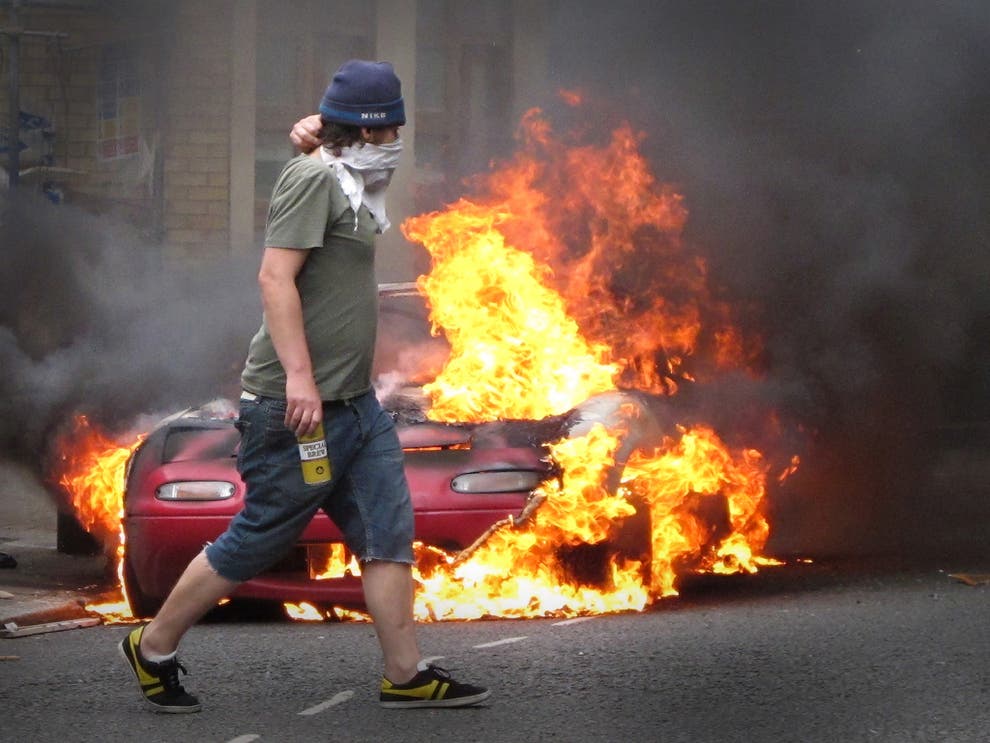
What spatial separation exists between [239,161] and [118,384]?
8.47 meters

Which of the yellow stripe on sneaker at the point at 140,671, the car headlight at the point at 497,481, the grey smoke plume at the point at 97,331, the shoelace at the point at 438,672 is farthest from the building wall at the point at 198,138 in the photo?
the shoelace at the point at 438,672

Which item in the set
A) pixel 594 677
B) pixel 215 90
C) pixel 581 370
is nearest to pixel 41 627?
pixel 594 677

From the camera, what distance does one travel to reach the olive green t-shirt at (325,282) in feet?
14.4

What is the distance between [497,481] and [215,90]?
11.2m

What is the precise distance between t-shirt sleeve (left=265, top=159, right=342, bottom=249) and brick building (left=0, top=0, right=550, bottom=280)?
440 inches

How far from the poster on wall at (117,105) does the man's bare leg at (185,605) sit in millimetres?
12461

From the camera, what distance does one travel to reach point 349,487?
4516mm

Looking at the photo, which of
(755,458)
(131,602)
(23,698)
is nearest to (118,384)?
(131,602)

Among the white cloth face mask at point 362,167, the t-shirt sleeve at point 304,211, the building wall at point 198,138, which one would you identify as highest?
the building wall at point 198,138

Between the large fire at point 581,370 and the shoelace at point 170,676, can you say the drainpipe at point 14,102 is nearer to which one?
the large fire at point 581,370

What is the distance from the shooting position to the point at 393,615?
4.45 metres

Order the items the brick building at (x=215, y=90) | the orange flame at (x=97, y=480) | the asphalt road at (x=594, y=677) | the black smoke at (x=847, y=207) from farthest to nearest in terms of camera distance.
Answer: the brick building at (x=215, y=90), the black smoke at (x=847, y=207), the orange flame at (x=97, y=480), the asphalt road at (x=594, y=677)

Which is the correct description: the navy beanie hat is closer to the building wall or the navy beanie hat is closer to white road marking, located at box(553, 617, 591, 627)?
white road marking, located at box(553, 617, 591, 627)

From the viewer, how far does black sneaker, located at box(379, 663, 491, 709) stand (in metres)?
4.46
